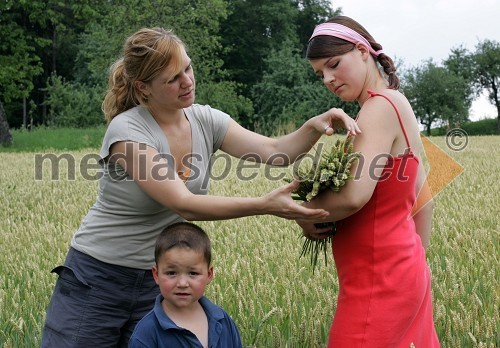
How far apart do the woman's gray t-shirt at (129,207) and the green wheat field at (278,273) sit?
68 cm

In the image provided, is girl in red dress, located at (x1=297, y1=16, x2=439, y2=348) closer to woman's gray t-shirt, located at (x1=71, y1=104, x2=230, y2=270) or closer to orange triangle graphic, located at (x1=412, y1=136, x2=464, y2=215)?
orange triangle graphic, located at (x1=412, y1=136, x2=464, y2=215)

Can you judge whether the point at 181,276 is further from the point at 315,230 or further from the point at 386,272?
the point at 386,272

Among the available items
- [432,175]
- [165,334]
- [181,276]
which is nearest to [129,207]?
[181,276]

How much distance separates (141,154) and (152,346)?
2.69 ft

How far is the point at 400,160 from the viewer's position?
2.76 meters

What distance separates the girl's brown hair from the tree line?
20.9m

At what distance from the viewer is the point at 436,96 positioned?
61.2 metres

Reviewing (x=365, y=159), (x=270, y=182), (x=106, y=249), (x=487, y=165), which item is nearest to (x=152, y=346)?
(x=106, y=249)

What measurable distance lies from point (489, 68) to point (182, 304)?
225 ft

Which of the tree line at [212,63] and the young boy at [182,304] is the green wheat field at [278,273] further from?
the tree line at [212,63]

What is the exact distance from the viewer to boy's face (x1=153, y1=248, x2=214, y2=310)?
9.62 feet

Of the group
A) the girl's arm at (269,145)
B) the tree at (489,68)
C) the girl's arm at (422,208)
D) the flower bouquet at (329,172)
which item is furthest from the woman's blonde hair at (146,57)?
the tree at (489,68)

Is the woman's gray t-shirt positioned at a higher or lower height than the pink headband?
lower

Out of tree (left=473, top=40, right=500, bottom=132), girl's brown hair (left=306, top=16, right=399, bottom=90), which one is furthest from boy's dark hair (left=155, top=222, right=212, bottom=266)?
tree (left=473, top=40, right=500, bottom=132)
